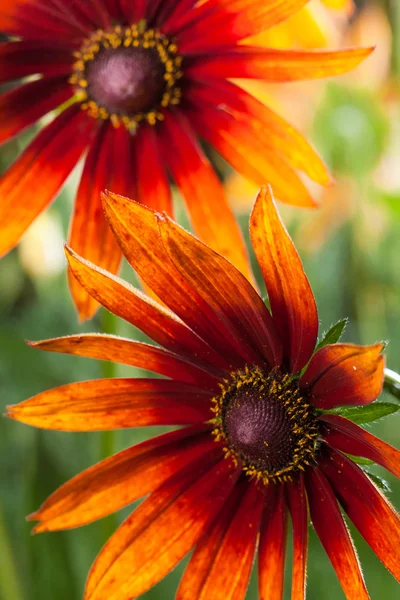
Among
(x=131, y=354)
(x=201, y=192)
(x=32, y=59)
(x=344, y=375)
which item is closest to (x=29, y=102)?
(x=32, y=59)

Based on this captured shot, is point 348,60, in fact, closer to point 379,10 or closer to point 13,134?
point 13,134

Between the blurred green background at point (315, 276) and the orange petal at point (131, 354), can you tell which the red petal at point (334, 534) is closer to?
the orange petal at point (131, 354)

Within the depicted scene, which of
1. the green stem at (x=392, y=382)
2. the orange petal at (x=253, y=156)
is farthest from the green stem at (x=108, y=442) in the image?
the green stem at (x=392, y=382)

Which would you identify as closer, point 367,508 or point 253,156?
point 367,508

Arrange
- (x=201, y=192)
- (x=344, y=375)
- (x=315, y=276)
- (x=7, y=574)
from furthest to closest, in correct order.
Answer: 1. (x=315, y=276)
2. (x=7, y=574)
3. (x=201, y=192)
4. (x=344, y=375)

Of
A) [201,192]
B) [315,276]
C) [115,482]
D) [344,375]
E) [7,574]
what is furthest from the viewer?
[315,276]

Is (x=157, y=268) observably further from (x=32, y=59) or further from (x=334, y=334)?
(x=32, y=59)

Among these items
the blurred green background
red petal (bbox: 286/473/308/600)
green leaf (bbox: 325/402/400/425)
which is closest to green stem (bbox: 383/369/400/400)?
green leaf (bbox: 325/402/400/425)

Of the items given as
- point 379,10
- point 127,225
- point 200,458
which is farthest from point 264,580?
point 379,10
